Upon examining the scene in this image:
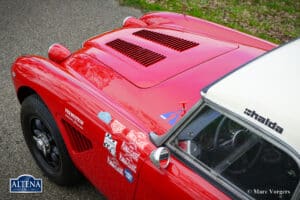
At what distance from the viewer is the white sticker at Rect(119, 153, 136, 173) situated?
253 cm

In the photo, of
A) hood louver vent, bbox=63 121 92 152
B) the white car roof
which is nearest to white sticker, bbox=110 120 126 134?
hood louver vent, bbox=63 121 92 152

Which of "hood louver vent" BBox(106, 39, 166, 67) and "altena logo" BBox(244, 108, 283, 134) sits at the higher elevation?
"altena logo" BBox(244, 108, 283, 134)

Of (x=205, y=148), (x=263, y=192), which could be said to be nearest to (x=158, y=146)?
(x=205, y=148)

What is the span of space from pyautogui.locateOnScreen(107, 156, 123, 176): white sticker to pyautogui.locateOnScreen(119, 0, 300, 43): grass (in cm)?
423

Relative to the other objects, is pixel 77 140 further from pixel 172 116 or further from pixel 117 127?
pixel 172 116

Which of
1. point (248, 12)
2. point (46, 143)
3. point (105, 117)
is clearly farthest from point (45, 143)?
point (248, 12)

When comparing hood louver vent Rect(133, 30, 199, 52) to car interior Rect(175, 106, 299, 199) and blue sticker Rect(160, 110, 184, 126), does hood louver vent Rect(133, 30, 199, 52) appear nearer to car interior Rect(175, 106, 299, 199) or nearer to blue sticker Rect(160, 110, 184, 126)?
blue sticker Rect(160, 110, 184, 126)

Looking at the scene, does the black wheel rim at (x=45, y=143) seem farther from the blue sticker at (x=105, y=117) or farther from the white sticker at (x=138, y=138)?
the white sticker at (x=138, y=138)

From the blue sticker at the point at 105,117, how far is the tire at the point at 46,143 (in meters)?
0.58

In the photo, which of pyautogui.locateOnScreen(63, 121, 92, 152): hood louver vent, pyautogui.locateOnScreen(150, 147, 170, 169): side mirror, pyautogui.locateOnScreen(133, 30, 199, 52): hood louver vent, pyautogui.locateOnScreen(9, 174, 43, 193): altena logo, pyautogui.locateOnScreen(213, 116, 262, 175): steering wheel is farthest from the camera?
pyautogui.locateOnScreen(9, 174, 43, 193): altena logo

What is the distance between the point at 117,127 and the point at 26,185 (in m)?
1.48

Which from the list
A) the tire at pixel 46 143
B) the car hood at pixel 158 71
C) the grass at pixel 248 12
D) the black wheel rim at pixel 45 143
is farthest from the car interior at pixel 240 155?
the grass at pixel 248 12

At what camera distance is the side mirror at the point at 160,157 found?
7.46 ft

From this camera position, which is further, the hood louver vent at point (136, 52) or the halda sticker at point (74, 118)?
the hood louver vent at point (136, 52)
